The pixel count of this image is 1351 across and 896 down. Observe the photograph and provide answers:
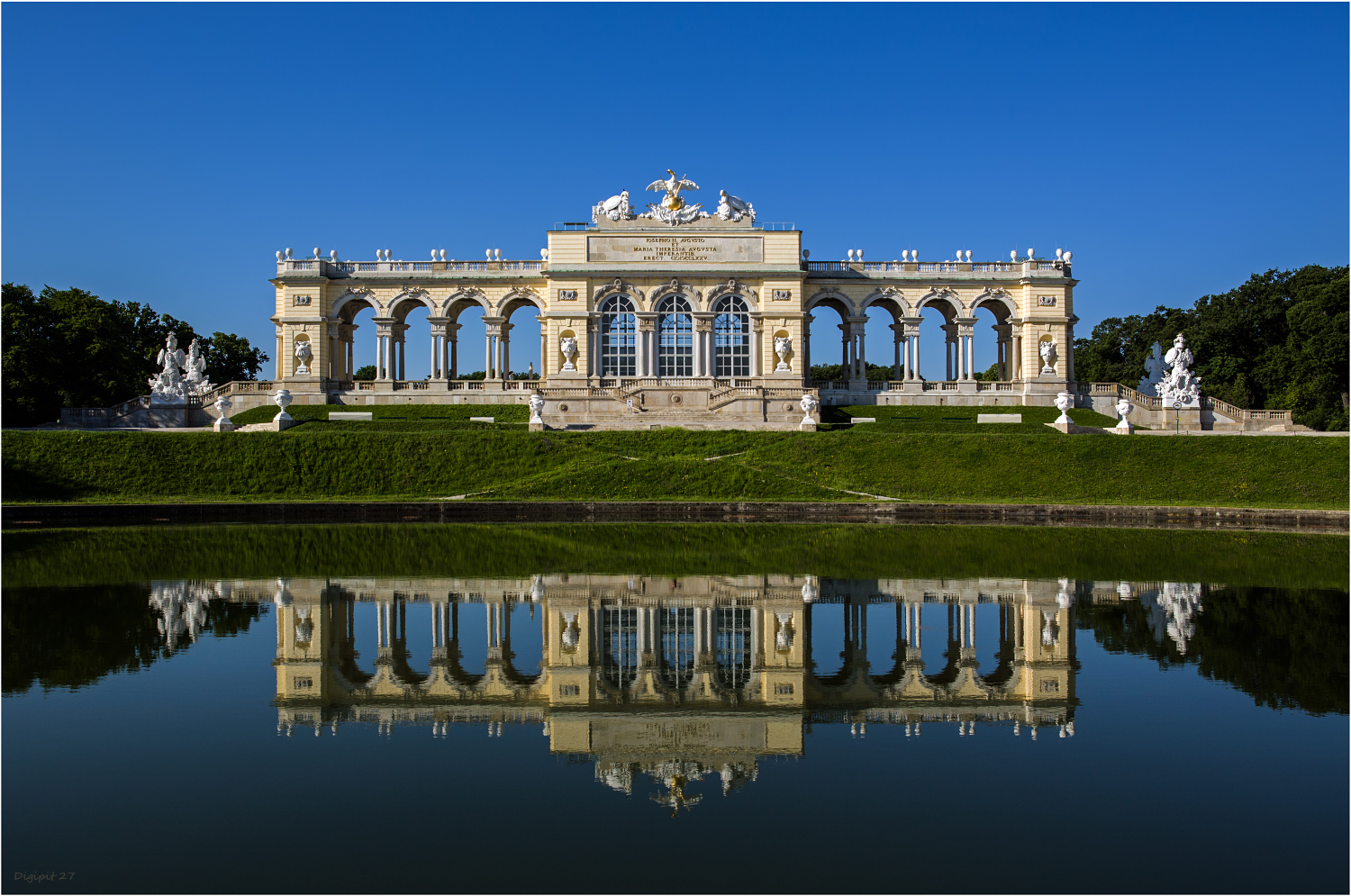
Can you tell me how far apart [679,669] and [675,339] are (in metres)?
45.8

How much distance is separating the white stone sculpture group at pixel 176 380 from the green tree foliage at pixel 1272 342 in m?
55.1

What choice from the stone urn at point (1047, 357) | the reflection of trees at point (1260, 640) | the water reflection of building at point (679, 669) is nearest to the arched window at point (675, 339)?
the stone urn at point (1047, 357)

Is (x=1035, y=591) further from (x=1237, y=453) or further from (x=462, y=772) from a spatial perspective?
(x=1237, y=453)

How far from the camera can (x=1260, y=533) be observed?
25.8 meters

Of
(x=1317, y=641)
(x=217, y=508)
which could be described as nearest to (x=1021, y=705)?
(x=1317, y=641)

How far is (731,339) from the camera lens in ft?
184

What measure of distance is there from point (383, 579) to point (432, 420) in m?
29.8

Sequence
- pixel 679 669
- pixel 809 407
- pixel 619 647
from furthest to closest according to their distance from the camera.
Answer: pixel 809 407
pixel 619 647
pixel 679 669

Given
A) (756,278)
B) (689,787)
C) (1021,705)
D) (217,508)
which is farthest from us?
(756,278)

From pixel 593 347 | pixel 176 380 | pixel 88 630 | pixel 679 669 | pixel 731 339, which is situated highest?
pixel 731 339

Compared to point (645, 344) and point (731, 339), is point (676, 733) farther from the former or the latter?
point (731, 339)

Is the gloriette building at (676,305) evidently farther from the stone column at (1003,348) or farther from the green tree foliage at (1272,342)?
the green tree foliage at (1272,342)

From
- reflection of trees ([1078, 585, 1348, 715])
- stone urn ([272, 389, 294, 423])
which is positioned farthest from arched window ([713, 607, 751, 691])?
stone urn ([272, 389, 294, 423])

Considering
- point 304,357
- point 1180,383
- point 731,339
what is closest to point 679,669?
point 1180,383
